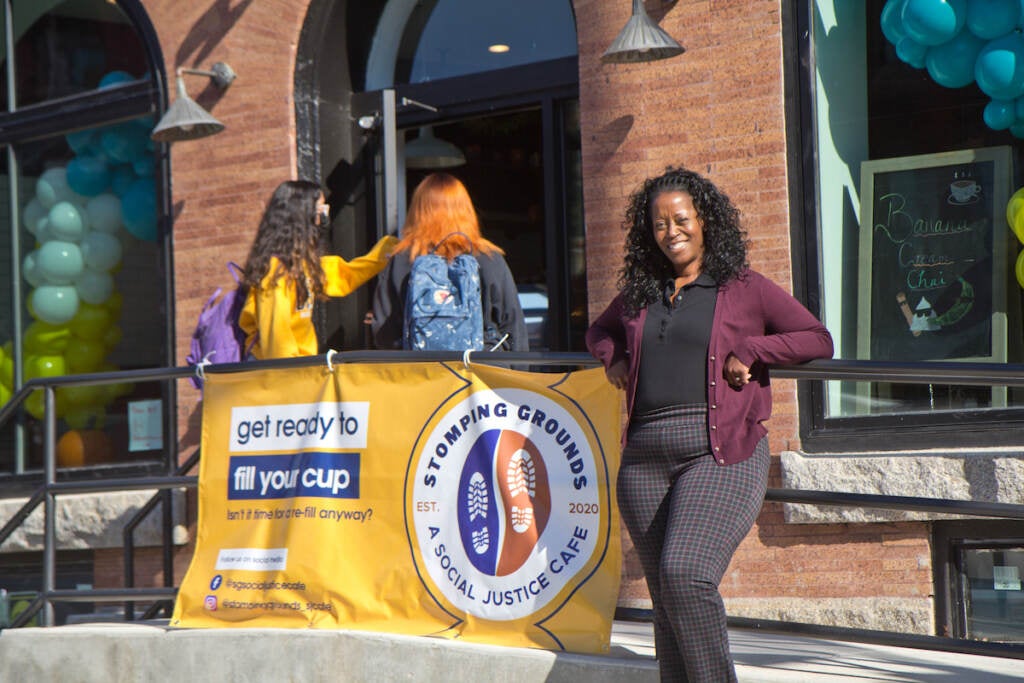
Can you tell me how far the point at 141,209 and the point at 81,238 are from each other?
539 millimetres

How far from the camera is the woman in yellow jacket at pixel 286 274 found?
6.74 m

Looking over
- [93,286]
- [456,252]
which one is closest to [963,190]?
[456,252]

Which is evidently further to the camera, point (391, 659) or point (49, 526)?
point (49, 526)

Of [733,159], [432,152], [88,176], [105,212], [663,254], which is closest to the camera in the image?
[663,254]

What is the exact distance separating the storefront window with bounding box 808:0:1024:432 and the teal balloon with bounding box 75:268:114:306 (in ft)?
17.1

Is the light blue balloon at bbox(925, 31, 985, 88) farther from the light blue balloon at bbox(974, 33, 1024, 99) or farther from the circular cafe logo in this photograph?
the circular cafe logo

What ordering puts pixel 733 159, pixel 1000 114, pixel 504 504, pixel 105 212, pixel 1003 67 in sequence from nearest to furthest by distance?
pixel 504 504 < pixel 1003 67 < pixel 1000 114 < pixel 733 159 < pixel 105 212

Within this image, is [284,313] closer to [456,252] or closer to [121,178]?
[456,252]

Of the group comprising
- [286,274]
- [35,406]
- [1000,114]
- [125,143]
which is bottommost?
[35,406]

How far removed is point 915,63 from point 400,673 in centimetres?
412

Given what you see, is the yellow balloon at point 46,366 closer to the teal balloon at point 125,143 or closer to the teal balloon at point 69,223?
the teal balloon at point 69,223

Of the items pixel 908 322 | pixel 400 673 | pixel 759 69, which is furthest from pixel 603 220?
pixel 400 673

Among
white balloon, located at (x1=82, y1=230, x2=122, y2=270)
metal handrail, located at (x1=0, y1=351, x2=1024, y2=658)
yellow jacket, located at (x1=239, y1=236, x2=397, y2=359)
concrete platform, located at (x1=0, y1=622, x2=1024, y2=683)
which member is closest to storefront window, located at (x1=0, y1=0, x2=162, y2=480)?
white balloon, located at (x1=82, y1=230, x2=122, y2=270)

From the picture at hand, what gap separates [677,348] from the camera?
4.22 m
